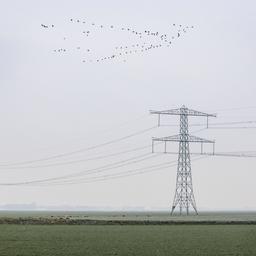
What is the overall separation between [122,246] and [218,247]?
646 cm

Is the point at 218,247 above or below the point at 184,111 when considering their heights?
below

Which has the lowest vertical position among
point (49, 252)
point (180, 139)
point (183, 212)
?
point (49, 252)

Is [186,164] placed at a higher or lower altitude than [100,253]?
higher

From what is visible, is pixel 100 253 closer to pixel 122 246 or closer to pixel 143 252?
pixel 143 252

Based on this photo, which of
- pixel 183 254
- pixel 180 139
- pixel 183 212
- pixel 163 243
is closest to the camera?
pixel 183 254

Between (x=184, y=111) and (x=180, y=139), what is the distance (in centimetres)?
534

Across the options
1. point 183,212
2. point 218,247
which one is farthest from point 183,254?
point 183,212

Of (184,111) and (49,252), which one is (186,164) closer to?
(184,111)

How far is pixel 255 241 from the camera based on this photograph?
50812 millimetres

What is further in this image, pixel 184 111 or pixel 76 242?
pixel 184 111

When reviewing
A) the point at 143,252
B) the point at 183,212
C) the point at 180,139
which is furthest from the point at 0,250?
the point at 183,212

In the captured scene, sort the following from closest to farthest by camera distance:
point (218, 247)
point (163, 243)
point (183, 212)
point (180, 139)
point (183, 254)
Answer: point (183, 254) < point (218, 247) < point (163, 243) < point (180, 139) < point (183, 212)

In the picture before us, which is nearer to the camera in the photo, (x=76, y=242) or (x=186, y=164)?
(x=76, y=242)

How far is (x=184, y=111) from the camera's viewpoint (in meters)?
110
